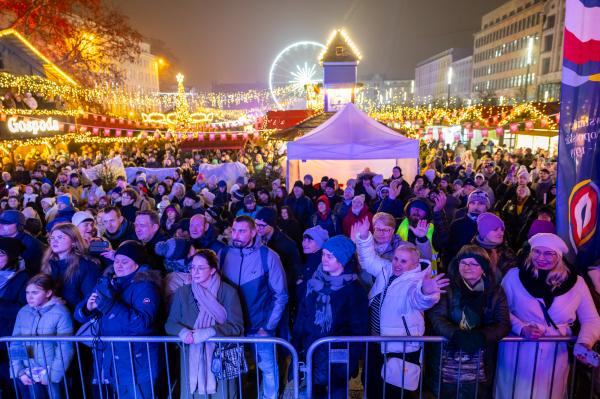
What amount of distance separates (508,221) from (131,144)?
24685 millimetres

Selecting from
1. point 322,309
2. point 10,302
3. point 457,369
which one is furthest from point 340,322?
point 10,302

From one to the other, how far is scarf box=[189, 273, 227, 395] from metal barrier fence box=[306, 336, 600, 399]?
789 mm

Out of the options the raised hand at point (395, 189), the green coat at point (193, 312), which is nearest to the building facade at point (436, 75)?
the raised hand at point (395, 189)

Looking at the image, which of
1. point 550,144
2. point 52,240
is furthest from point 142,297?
point 550,144

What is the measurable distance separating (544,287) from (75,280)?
3.88 metres

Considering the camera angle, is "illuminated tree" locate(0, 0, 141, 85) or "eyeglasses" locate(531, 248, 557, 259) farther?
"illuminated tree" locate(0, 0, 141, 85)

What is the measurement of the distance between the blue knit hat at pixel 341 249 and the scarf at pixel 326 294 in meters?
0.13

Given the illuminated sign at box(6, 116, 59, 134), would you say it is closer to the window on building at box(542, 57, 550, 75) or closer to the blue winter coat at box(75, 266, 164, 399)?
the blue winter coat at box(75, 266, 164, 399)

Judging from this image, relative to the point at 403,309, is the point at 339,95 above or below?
above

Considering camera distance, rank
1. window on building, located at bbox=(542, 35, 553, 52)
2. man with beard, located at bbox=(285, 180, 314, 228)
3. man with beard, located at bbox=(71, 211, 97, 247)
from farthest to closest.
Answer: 1. window on building, located at bbox=(542, 35, 553, 52)
2. man with beard, located at bbox=(285, 180, 314, 228)
3. man with beard, located at bbox=(71, 211, 97, 247)

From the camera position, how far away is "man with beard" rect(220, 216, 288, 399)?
3494 millimetres

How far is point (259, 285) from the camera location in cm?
353

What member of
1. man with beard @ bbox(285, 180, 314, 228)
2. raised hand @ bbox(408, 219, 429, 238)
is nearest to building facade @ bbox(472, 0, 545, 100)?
man with beard @ bbox(285, 180, 314, 228)

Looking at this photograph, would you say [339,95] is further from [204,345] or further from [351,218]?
[204,345]
